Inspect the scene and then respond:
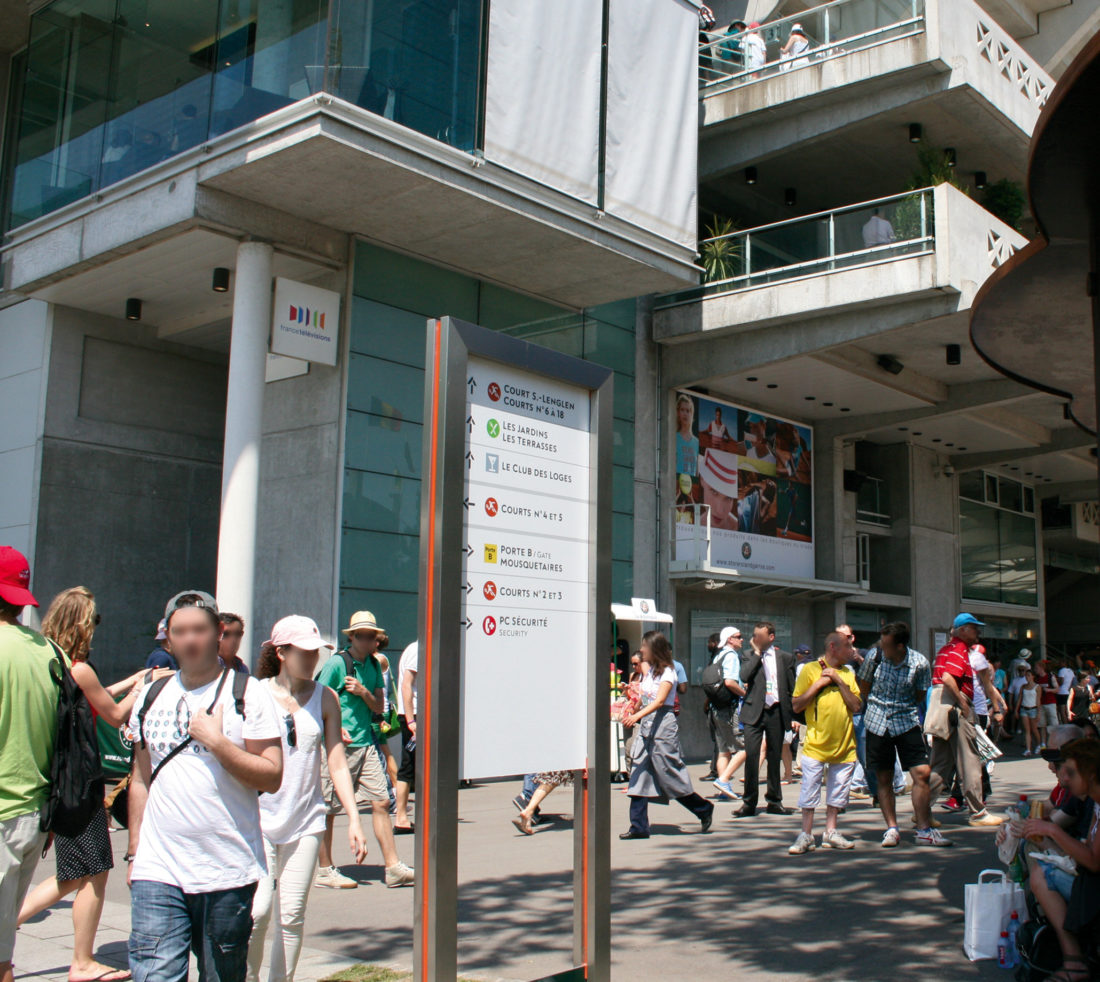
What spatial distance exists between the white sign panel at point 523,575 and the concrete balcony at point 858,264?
15374 millimetres

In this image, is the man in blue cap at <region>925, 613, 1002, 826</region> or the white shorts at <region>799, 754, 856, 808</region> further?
the man in blue cap at <region>925, 613, 1002, 826</region>

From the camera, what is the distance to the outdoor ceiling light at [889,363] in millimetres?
22453

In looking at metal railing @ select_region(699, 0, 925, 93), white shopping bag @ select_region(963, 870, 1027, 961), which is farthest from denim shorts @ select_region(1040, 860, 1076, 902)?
metal railing @ select_region(699, 0, 925, 93)

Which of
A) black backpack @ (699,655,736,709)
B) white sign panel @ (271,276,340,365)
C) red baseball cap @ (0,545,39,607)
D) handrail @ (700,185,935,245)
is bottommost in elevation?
black backpack @ (699,655,736,709)

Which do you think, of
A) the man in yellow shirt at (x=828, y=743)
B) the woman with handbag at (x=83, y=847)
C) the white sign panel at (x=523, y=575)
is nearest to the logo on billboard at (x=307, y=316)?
the man in yellow shirt at (x=828, y=743)

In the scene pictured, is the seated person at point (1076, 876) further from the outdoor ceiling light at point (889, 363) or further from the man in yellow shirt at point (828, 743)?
the outdoor ceiling light at point (889, 363)

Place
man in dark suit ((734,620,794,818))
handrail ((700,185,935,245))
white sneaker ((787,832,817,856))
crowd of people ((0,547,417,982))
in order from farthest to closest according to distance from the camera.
Result: handrail ((700,185,935,245)) → man in dark suit ((734,620,794,818)) → white sneaker ((787,832,817,856)) → crowd of people ((0,547,417,982))

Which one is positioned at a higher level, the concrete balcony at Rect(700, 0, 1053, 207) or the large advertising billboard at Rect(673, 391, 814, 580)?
the concrete balcony at Rect(700, 0, 1053, 207)

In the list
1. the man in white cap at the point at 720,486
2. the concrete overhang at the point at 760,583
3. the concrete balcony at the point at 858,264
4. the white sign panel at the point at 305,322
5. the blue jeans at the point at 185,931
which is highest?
the concrete balcony at the point at 858,264

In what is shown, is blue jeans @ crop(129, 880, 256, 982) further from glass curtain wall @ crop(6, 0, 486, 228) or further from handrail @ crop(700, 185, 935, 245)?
handrail @ crop(700, 185, 935, 245)

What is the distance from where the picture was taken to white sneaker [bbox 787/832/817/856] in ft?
30.4

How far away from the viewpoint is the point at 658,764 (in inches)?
400

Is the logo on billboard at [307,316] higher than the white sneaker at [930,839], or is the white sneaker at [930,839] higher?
the logo on billboard at [307,316]

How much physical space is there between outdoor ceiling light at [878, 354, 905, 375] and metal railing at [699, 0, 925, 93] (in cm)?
570
